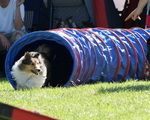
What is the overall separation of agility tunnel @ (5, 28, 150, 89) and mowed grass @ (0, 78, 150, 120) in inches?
24.3

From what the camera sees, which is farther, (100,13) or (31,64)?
(100,13)

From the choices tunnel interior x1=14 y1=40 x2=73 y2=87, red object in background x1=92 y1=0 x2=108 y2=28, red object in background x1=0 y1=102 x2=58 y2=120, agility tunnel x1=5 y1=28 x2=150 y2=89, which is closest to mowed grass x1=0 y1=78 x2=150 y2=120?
agility tunnel x1=5 y1=28 x2=150 y2=89

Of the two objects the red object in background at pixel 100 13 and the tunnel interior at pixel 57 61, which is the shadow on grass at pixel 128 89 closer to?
the tunnel interior at pixel 57 61

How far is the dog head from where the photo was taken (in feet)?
25.8

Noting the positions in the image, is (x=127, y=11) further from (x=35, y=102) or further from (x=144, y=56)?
(x=35, y=102)

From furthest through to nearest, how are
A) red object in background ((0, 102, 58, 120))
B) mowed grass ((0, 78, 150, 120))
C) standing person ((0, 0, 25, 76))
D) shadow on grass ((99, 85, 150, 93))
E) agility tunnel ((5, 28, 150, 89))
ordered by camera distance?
standing person ((0, 0, 25, 76)) → agility tunnel ((5, 28, 150, 89)) → shadow on grass ((99, 85, 150, 93)) → mowed grass ((0, 78, 150, 120)) → red object in background ((0, 102, 58, 120))

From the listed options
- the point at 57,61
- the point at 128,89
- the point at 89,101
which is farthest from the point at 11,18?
the point at 89,101

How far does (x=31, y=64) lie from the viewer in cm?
790

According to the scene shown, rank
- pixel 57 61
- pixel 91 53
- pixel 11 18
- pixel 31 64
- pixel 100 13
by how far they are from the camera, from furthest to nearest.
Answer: pixel 100 13 → pixel 11 18 → pixel 57 61 → pixel 91 53 → pixel 31 64

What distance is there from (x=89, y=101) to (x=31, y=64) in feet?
6.48

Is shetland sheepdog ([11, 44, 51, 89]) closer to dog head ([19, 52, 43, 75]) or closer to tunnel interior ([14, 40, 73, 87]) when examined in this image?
dog head ([19, 52, 43, 75])

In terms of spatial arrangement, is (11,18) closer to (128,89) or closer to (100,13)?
(100,13)

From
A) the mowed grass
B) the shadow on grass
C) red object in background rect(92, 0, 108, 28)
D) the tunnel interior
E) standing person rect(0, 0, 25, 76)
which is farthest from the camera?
red object in background rect(92, 0, 108, 28)

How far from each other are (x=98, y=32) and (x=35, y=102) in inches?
128
